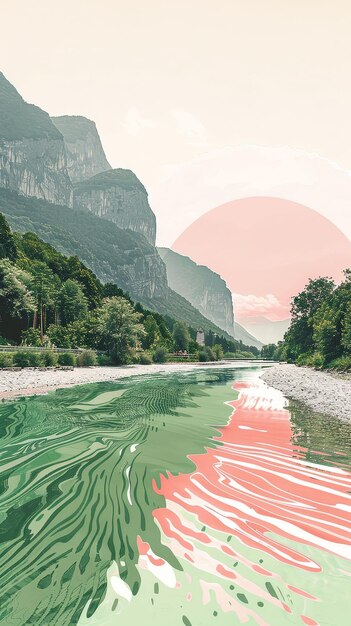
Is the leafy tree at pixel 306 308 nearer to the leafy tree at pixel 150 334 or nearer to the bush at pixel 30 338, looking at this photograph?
the leafy tree at pixel 150 334

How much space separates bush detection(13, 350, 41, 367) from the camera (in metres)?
39.9

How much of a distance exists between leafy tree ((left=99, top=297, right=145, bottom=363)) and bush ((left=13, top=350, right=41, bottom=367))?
64.8 ft

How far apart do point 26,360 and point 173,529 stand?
1525 inches

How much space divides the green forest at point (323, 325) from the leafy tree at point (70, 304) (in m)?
48.1

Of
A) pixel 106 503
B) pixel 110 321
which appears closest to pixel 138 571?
pixel 106 503

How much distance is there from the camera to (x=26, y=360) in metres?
40.3

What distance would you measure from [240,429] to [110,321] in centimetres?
5022

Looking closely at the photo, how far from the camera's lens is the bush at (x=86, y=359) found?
53147mm

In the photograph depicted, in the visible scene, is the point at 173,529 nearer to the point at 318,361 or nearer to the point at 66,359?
the point at 66,359

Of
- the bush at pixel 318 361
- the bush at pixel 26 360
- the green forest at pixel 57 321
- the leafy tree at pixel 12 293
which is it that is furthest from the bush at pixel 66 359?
the bush at pixel 318 361

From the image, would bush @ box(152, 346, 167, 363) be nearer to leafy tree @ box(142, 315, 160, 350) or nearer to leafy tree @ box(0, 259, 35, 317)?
leafy tree @ box(142, 315, 160, 350)

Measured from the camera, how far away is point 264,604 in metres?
3.76

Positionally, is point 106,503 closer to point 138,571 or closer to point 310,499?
point 138,571

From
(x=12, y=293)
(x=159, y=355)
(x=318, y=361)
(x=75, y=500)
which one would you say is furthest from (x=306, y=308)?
(x=75, y=500)
